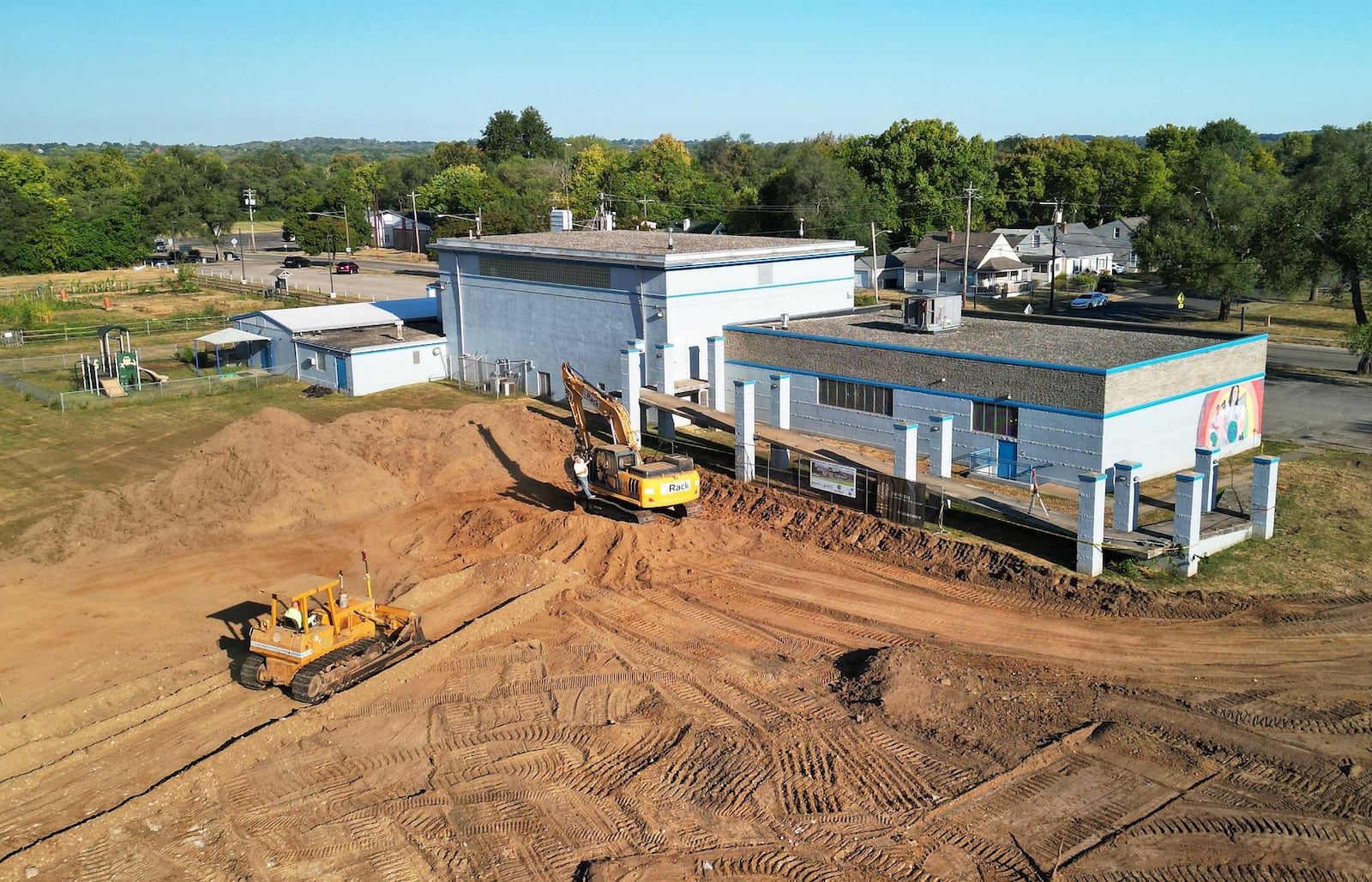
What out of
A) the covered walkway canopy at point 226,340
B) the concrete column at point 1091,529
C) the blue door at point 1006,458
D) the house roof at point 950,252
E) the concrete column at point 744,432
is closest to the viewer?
the concrete column at point 1091,529

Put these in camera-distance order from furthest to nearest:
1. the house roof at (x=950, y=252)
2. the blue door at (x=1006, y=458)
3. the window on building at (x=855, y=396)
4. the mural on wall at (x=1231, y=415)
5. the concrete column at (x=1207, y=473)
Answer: the house roof at (x=950, y=252) → the window on building at (x=855, y=396) → the mural on wall at (x=1231, y=415) → the blue door at (x=1006, y=458) → the concrete column at (x=1207, y=473)

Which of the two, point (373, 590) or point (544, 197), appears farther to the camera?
point (544, 197)

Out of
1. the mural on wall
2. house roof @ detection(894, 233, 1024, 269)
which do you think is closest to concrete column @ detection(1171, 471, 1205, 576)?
the mural on wall

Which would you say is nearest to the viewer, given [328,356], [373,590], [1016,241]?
[373,590]

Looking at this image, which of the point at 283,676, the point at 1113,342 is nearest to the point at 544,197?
the point at 1113,342

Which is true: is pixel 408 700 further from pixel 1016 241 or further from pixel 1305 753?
pixel 1016 241

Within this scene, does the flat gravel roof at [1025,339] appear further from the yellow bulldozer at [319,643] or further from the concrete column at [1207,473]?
the yellow bulldozer at [319,643]

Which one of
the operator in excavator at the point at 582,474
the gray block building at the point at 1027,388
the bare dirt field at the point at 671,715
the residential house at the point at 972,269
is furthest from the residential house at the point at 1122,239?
the bare dirt field at the point at 671,715
